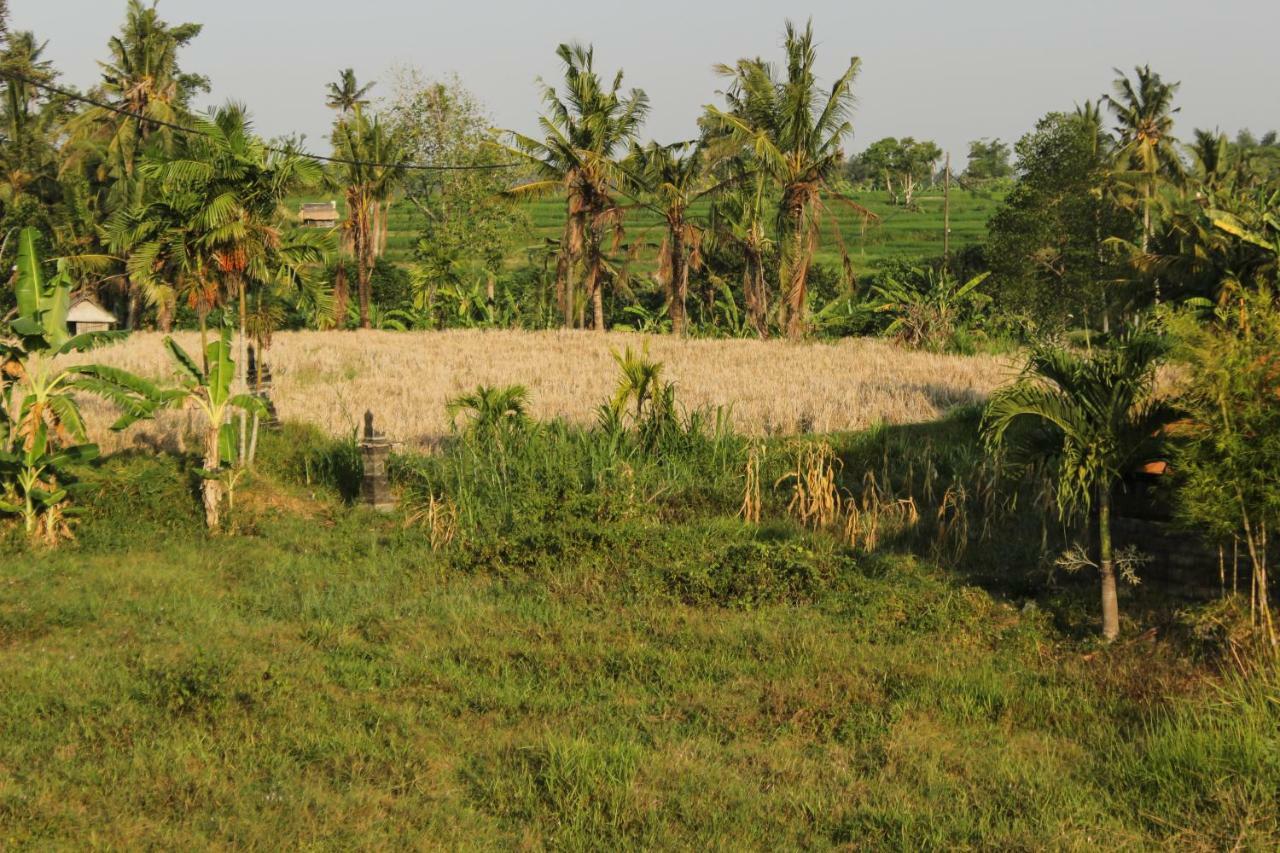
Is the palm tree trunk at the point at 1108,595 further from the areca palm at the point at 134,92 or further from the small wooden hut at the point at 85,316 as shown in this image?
the areca palm at the point at 134,92

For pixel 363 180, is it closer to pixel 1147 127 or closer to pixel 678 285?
pixel 678 285

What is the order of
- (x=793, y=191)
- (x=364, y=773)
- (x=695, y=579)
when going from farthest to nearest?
(x=793, y=191), (x=695, y=579), (x=364, y=773)

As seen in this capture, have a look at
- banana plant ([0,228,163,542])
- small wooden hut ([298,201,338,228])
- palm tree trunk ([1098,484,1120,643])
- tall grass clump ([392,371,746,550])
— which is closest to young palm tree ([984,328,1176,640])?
palm tree trunk ([1098,484,1120,643])

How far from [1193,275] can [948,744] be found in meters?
10.2

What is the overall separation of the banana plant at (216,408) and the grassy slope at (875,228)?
37.7 metres

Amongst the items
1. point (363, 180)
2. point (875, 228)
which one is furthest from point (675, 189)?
point (875, 228)

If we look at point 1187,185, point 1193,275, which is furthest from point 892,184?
point 1193,275

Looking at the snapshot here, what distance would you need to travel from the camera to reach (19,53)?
4047 centimetres

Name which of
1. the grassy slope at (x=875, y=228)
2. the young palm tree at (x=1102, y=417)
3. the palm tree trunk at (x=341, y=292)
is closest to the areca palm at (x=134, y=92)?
the palm tree trunk at (x=341, y=292)

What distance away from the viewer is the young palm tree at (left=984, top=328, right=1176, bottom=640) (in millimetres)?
8945

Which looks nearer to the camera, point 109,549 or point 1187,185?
point 109,549

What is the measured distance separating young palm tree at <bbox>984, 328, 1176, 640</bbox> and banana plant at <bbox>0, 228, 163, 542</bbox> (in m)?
9.05

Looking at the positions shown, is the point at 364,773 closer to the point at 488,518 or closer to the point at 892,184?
the point at 488,518

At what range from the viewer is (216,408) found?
13.3 meters
